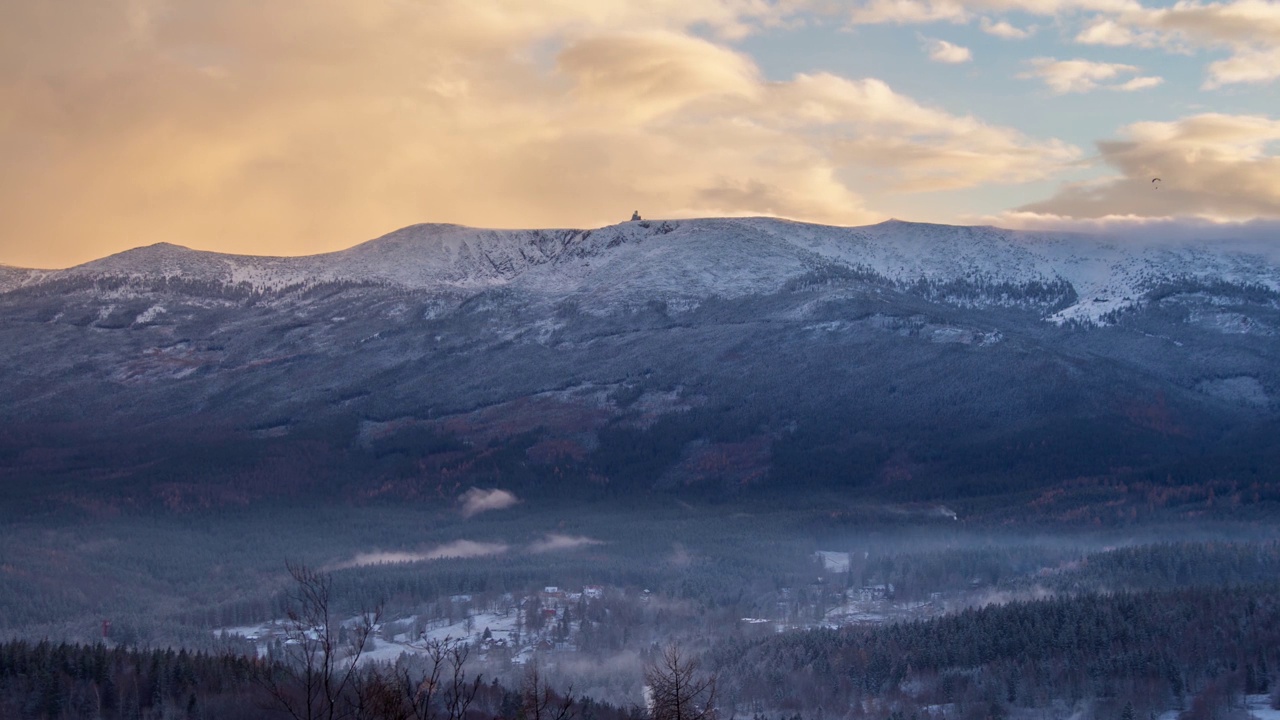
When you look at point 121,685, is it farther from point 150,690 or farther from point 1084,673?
point 1084,673

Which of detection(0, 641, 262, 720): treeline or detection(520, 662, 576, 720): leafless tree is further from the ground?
detection(520, 662, 576, 720): leafless tree

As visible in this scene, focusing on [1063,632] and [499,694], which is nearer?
[499,694]

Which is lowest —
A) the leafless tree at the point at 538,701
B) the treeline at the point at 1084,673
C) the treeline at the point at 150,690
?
the treeline at the point at 1084,673

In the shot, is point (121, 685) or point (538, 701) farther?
point (121, 685)

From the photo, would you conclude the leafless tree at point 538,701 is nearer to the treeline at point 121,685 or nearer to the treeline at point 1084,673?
the treeline at point 121,685

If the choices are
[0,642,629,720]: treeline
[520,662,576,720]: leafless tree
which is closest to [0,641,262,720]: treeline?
[0,642,629,720]: treeline

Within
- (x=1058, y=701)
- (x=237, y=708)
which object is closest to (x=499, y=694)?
(x=237, y=708)

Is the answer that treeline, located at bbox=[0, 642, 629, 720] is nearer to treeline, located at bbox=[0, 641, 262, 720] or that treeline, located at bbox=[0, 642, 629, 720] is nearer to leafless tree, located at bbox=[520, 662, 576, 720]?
treeline, located at bbox=[0, 641, 262, 720]

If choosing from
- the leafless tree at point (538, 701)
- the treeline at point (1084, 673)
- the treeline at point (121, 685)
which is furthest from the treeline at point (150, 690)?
the treeline at point (1084, 673)

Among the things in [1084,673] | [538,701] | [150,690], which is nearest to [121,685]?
[150,690]

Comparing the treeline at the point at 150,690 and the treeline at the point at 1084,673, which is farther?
the treeline at the point at 1084,673

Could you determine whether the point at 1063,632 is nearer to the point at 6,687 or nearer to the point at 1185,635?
the point at 1185,635
